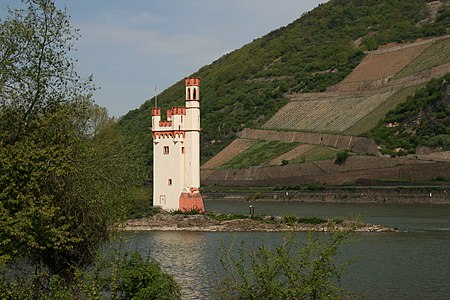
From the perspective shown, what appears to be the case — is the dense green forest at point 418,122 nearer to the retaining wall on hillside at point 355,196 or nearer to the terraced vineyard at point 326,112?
the terraced vineyard at point 326,112

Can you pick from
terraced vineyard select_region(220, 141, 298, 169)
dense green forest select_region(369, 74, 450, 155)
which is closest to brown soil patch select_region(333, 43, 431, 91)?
terraced vineyard select_region(220, 141, 298, 169)

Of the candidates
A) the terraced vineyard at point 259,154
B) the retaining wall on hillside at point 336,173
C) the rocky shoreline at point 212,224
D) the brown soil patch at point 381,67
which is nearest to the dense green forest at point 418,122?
the retaining wall on hillside at point 336,173

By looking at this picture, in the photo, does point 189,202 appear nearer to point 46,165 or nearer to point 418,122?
point 46,165

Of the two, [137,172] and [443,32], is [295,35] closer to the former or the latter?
[443,32]

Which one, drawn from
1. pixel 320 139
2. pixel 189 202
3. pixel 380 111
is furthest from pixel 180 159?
pixel 380 111

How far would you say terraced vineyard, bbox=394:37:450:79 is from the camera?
419 ft

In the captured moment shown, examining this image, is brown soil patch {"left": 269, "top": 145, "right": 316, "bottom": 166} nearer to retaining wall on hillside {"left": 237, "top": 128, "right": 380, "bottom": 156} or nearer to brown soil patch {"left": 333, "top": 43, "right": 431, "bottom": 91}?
retaining wall on hillside {"left": 237, "top": 128, "right": 380, "bottom": 156}

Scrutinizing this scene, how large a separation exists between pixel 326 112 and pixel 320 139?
51.7ft

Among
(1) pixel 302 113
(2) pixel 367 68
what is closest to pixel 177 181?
(1) pixel 302 113

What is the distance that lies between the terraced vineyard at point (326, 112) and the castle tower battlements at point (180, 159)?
2496 inches

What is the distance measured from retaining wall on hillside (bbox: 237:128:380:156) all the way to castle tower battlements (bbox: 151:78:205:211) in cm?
4759

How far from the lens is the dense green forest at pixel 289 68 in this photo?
153875 millimetres

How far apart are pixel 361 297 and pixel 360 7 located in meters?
175

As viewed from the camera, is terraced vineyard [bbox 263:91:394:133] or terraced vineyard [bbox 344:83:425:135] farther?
terraced vineyard [bbox 263:91:394:133]
